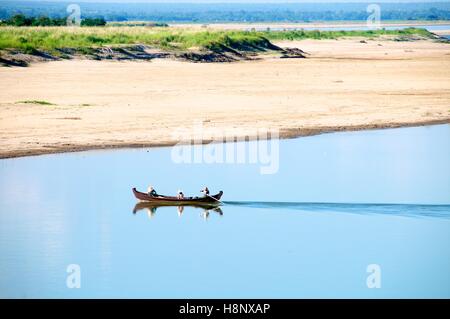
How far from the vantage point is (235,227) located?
72.8ft

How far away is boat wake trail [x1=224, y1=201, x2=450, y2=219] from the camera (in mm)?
23297

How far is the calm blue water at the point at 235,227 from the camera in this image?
1844 centimetres

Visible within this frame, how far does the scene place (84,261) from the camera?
64.6 ft

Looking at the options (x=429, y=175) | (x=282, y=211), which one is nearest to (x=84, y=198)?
(x=282, y=211)

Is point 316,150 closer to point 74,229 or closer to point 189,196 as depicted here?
point 189,196

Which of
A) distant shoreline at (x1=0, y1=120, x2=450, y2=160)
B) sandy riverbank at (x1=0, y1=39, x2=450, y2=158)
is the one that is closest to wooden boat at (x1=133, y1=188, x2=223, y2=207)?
distant shoreline at (x1=0, y1=120, x2=450, y2=160)

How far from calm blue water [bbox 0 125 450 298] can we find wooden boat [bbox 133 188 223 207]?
Result: 0.20 m

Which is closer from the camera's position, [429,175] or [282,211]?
[282,211]

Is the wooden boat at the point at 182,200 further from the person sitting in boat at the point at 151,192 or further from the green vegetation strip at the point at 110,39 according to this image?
the green vegetation strip at the point at 110,39

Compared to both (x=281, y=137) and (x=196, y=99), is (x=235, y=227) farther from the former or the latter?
(x=196, y=99)

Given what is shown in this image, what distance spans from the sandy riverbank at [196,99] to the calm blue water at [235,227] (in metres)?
2.44

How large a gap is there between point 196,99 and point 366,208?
16175 millimetres

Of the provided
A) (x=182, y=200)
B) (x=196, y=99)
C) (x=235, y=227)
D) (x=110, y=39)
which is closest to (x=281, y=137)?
(x=196, y=99)
